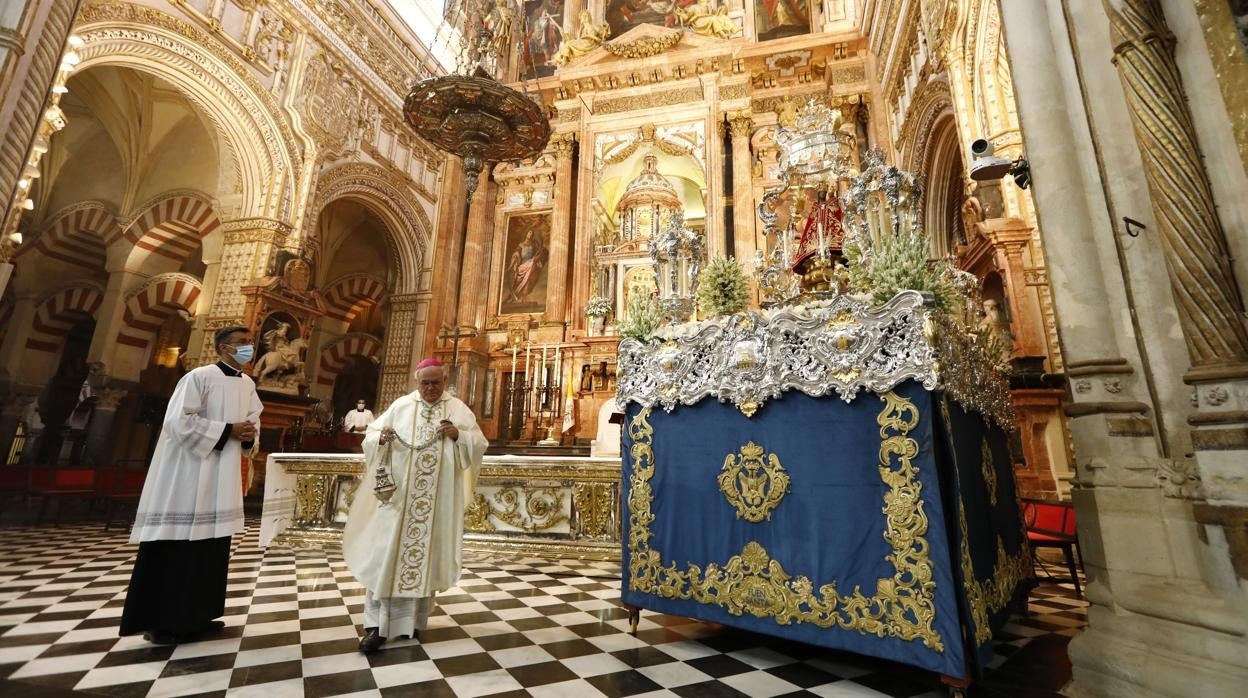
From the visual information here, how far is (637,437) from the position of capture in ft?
9.34

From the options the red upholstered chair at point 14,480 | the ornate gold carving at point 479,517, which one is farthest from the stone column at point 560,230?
the red upholstered chair at point 14,480

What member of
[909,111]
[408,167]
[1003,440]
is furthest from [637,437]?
[408,167]

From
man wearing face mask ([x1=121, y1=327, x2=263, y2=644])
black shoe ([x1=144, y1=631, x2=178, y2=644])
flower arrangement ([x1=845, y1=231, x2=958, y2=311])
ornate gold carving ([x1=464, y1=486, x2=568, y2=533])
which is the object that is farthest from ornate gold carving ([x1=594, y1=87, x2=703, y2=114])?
black shoe ([x1=144, y1=631, x2=178, y2=644])

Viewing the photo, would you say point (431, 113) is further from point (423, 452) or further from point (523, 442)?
point (523, 442)

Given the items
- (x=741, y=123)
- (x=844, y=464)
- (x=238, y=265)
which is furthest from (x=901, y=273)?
(x=741, y=123)

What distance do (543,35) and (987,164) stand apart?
44.1ft

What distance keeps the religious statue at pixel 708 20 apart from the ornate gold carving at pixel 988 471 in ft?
37.7

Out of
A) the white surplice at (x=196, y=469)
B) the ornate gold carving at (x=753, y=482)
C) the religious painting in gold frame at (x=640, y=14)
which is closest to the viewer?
the ornate gold carving at (x=753, y=482)

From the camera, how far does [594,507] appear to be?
4578 millimetres

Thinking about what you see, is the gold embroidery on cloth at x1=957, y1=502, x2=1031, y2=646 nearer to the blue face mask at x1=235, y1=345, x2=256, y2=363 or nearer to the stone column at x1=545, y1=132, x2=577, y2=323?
the blue face mask at x1=235, y1=345, x2=256, y2=363

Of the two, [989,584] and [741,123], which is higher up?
[741,123]

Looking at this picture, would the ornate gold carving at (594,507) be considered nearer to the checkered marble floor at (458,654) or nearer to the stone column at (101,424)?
the checkered marble floor at (458,654)

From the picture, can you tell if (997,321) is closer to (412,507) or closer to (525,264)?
(412,507)

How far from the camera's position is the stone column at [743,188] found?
10.2m
